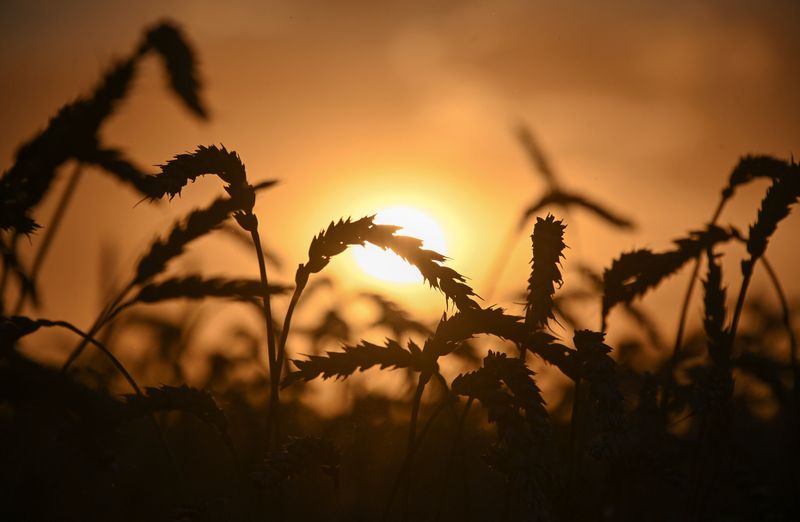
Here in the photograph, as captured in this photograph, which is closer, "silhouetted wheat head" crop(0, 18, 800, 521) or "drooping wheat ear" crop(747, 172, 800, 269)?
"silhouetted wheat head" crop(0, 18, 800, 521)

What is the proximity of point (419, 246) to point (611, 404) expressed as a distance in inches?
26.5

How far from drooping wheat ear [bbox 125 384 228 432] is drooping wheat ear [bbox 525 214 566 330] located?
1.00m

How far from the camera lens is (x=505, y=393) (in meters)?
2.43

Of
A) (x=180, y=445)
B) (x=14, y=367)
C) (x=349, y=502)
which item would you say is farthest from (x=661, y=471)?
(x=180, y=445)

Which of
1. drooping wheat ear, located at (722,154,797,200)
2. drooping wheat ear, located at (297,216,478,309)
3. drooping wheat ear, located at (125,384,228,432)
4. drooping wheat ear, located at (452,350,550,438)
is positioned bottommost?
drooping wheat ear, located at (125,384,228,432)

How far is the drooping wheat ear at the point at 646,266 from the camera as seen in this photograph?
345 cm

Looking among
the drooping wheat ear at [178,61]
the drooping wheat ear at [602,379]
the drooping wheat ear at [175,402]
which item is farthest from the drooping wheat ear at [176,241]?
the drooping wheat ear at [602,379]

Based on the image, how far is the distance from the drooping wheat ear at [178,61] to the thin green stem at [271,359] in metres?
1.71

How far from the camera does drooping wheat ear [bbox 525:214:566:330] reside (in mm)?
2430

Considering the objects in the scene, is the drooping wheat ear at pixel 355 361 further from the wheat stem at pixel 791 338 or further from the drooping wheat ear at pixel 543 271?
the wheat stem at pixel 791 338

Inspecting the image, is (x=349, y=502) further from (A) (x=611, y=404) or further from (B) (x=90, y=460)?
(A) (x=611, y=404)

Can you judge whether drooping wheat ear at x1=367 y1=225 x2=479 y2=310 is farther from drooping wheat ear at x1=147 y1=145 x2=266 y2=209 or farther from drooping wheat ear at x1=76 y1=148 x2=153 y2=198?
drooping wheat ear at x1=76 y1=148 x2=153 y2=198

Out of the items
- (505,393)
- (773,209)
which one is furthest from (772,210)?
(505,393)

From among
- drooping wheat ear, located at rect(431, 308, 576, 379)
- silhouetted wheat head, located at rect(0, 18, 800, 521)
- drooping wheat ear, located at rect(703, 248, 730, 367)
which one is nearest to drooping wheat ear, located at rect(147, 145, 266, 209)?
silhouetted wheat head, located at rect(0, 18, 800, 521)
